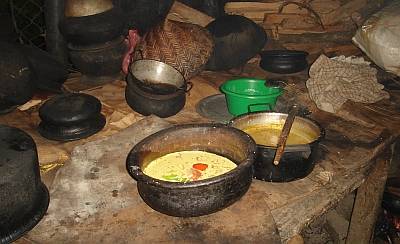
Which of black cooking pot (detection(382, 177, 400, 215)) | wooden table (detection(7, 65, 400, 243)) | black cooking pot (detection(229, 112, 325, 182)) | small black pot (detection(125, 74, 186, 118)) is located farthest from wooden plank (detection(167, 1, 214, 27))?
black cooking pot (detection(382, 177, 400, 215))

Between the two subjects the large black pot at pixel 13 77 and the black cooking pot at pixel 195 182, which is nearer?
the black cooking pot at pixel 195 182

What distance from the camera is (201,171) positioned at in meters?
2.63

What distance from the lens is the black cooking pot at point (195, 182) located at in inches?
90.8

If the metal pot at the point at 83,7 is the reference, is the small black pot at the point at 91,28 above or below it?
below

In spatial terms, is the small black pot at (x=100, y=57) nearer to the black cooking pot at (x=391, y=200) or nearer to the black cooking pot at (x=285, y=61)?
the black cooking pot at (x=285, y=61)

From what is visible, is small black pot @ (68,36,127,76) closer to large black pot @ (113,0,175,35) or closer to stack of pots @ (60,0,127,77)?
stack of pots @ (60,0,127,77)

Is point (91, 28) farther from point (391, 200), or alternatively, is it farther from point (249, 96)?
point (391, 200)

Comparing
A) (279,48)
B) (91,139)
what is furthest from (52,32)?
(279,48)

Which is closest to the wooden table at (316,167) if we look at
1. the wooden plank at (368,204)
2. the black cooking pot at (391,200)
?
the wooden plank at (368,204)

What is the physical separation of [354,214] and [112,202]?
2841 mm

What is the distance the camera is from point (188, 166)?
8.87 ft

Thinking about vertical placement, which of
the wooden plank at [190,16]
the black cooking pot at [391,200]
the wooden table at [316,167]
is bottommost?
the black cooking pot at [391,200]

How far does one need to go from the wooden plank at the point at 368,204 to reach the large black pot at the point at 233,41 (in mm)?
2307

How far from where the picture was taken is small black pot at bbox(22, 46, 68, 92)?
4.68 metres
